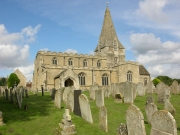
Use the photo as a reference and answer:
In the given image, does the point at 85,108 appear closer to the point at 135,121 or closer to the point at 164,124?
the point at 135,121

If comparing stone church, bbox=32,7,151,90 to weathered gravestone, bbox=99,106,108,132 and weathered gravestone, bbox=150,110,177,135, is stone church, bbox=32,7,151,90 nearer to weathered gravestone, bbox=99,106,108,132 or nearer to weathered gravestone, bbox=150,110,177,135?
weathered gravestone, bbox=99,106,108,132

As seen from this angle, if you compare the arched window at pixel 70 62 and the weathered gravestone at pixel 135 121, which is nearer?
the weathered gravestone at pixel 135 121

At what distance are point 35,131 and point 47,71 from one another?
2456 centimetres

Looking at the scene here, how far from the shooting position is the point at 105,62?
138 ft

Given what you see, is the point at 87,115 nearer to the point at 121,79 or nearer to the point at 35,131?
the point at 35,131

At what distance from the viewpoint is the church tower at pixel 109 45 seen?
151ft

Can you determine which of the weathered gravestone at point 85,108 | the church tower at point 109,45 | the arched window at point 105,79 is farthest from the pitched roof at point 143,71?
the weathered gravestone at point 85,108

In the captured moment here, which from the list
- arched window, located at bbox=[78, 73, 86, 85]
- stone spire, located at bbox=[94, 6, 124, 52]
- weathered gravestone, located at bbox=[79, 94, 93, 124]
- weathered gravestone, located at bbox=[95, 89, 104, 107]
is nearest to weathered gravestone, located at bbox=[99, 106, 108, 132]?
weathered gravestone, located at bbox=[79, 94, 93, 124]

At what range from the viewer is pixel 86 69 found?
34.0 metres

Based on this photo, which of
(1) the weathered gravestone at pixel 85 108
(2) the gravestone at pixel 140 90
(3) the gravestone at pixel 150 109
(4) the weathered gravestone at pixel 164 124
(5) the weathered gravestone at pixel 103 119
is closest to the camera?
(4) the weathered gravestone at pixel 164 124

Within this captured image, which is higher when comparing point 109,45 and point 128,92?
point 109,45

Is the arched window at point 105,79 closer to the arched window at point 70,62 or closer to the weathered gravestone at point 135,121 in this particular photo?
the arched window at point 70,62

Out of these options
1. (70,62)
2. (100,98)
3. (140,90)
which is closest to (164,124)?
(100,98)

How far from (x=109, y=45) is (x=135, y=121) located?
4179cm
